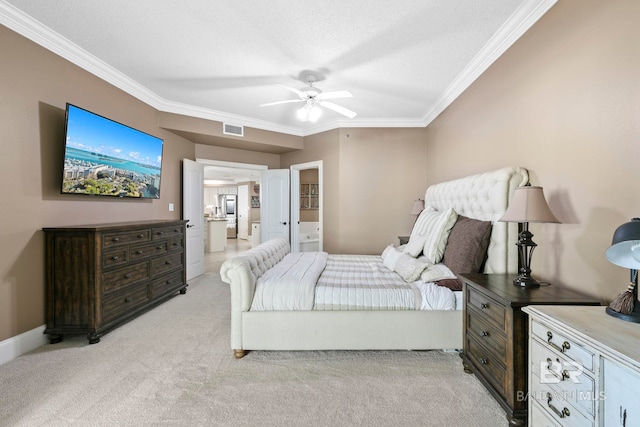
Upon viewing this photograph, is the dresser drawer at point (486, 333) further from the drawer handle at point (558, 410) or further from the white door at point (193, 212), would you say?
the white door at point (193, 212)

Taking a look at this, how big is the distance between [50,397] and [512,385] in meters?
2.79

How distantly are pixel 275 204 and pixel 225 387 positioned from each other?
394cm

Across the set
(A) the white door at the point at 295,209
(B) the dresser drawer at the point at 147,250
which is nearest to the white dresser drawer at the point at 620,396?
(B) the dresser drawer at the point at 147,250

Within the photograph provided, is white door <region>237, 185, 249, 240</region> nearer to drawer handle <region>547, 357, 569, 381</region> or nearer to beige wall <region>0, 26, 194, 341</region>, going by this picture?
beige wall <region>0, 26, 194, 341</region>

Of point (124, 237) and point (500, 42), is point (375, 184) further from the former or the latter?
point (124, 237)

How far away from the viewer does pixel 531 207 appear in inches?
64.1

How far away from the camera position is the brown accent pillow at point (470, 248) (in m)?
2.14

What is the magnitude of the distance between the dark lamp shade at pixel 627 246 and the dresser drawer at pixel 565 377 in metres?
0.48

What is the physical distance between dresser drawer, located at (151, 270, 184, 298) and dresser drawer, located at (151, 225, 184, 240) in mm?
511

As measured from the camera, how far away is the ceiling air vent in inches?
176

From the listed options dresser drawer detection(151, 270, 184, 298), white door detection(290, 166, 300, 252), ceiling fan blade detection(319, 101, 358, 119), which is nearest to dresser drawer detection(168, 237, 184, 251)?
dresser drawer detection(151, 270, 184, 298)

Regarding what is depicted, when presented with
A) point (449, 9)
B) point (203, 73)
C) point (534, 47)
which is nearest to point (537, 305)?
point (534, 47)

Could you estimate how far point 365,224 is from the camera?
466cm

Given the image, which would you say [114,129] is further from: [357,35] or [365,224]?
[365,224]
